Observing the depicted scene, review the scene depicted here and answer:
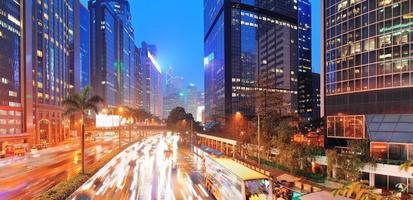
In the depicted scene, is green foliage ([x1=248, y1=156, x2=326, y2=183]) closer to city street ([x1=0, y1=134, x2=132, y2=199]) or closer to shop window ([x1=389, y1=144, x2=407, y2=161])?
shop window ([x1=389, y1=144, x2=407, y2=161])

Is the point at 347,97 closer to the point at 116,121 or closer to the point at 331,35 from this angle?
the point at 331,35

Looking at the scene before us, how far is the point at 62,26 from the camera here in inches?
5054

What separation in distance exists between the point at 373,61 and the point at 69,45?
126114 millimetres

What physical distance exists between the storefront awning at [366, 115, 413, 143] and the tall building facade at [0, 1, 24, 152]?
83.0 metres

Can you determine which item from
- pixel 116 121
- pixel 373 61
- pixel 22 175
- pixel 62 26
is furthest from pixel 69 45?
pixel 373 61

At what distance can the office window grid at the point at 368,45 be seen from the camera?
41000mm

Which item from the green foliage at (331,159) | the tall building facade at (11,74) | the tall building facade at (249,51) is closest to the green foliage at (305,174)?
the green foliage at (331,159)

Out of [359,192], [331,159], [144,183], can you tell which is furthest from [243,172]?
[359,192]

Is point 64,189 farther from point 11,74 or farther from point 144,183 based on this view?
point 11,74

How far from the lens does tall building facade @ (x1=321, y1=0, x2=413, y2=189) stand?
38.9m

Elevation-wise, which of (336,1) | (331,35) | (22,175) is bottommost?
(22,175)

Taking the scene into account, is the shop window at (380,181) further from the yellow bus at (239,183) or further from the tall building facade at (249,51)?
the tall building facade at (249,51)

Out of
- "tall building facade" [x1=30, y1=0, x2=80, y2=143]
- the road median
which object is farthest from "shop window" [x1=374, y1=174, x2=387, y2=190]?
"tall building facade" [x1=30, y1=0, x2=80, y2=143]

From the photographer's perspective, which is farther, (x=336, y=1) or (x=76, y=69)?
(x=76, y=69)
